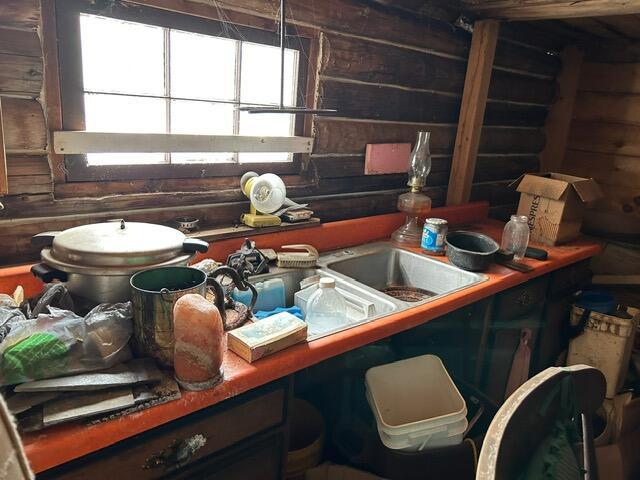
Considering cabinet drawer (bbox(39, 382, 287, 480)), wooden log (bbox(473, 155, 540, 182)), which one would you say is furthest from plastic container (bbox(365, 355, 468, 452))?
wooden log (bbox(473, 155, 540, 182))

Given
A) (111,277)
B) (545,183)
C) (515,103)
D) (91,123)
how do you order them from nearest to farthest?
1. (111,277)
2. (91,123)
3. (545,183)
4. (515,103)

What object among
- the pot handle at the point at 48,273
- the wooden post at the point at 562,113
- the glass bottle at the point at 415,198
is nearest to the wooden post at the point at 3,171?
the pot handle at the point at 48,273

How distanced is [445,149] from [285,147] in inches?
43.6

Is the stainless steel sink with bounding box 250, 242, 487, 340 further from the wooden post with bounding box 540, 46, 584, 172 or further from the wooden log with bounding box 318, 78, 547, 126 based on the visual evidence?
the wooden post with bounding box 540, 46, 584, 172

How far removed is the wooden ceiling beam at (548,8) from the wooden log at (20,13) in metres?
1.84

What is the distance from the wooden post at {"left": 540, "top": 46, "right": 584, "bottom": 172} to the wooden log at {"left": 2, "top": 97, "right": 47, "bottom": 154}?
3063 millimetres

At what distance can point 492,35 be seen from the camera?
245cm

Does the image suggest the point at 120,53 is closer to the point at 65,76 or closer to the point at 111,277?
the point at 65,76

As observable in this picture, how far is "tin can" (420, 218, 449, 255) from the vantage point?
2.05 meters

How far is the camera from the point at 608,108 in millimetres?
3045

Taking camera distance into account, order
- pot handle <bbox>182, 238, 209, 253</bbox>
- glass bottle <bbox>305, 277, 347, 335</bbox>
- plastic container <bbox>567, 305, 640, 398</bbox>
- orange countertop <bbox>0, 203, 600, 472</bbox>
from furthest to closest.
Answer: plastic container <bbox>567, 305, 640, 398</bbox> → glass bottle <bbox>305, 277, 347, 335</bbox> → pot handle <bbox>182, 238, 209, 253</bbox> → orange countertop <bbox>0, 203, 600, 472</bbox>

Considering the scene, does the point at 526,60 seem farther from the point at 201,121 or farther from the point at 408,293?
the point at 201,121

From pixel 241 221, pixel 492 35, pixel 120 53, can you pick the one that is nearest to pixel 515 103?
pixel 492 35

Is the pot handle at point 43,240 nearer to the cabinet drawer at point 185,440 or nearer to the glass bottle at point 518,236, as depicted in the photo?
the cabinet drawer at point 185,440
